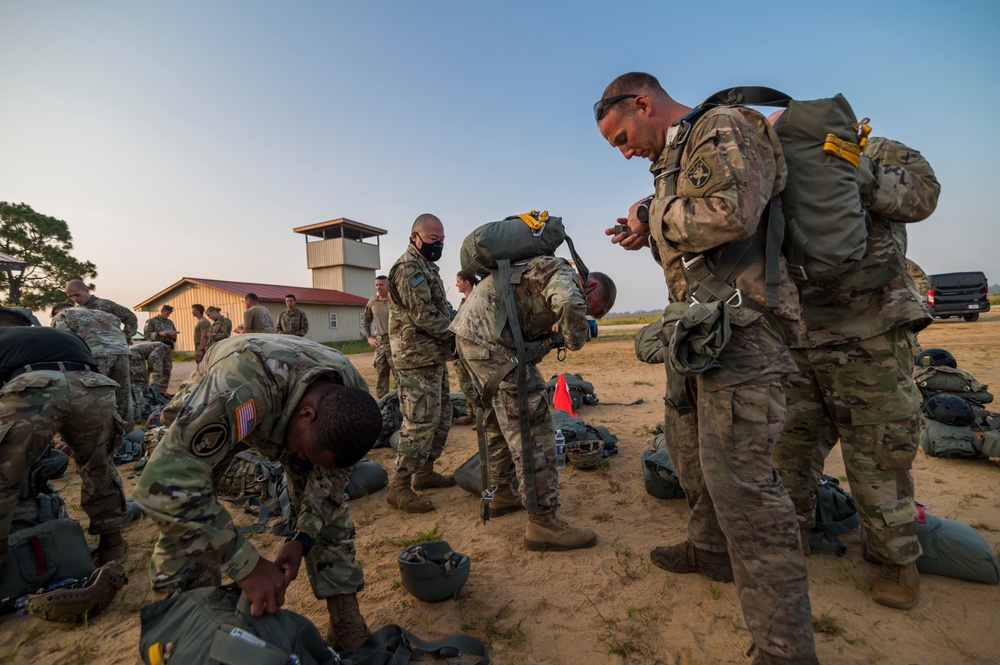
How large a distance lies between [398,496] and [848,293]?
3487mm

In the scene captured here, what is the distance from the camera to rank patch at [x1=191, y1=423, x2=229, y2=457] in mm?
1722

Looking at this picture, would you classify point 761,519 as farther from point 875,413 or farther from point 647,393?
point 647,393

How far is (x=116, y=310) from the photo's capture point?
29.1 ft

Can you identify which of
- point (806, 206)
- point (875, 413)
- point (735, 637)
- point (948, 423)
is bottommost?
point (735, 637)

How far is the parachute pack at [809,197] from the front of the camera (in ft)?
6.61

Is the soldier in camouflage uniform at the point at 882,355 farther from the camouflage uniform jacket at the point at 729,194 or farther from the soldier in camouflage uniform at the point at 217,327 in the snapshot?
the soldier in camouflage uniform at the point at 217,327

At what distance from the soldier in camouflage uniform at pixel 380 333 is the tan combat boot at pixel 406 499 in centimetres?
382

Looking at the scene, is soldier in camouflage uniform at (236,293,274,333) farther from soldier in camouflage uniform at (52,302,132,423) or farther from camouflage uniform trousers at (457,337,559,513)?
camouflage uniform trousers at (457,337,559,513)

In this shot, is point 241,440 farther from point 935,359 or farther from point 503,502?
point 935,359

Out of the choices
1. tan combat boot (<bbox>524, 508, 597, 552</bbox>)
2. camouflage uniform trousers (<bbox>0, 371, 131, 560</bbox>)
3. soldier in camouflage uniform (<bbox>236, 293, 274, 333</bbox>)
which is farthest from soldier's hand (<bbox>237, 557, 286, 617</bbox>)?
soldier in camouflage uniform (<bbox>236, 293, 274, 333</bbox>)

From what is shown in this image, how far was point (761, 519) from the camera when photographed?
1.87 metres

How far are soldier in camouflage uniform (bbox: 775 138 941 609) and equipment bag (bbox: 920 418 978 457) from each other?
2.54 metres

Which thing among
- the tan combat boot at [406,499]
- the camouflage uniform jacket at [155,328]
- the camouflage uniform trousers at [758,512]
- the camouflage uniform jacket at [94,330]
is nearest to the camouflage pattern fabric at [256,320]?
the camouflage uniform jacket at [155,328]

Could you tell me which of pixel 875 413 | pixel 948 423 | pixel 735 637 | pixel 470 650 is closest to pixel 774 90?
pixel 875 413
